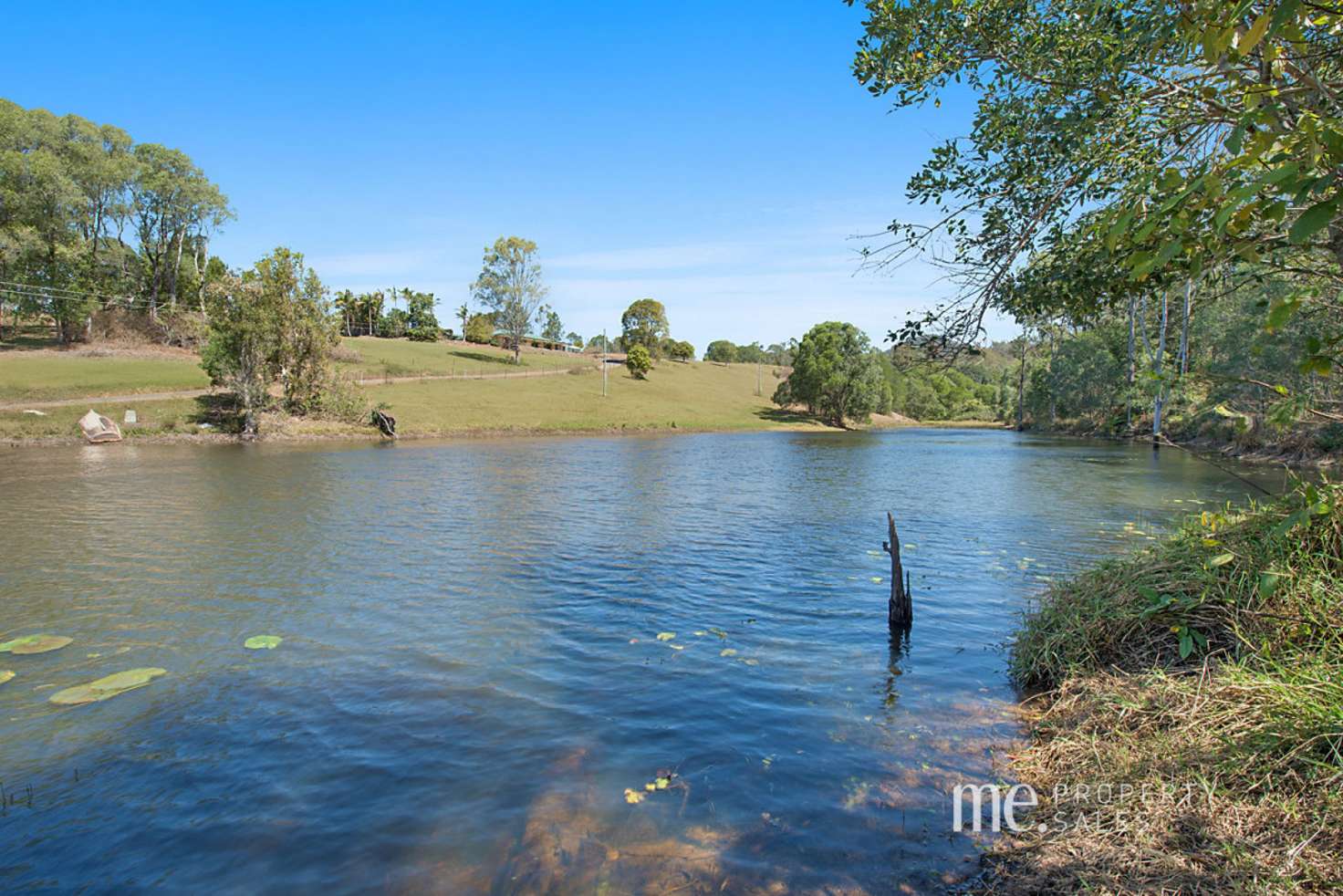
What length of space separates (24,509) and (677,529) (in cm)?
2196

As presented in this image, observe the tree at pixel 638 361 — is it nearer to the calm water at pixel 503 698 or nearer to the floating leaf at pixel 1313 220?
the calm water at pixel 503 698

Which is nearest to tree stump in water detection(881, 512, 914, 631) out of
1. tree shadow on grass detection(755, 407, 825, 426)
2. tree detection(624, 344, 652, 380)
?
tree shadow on grass detection(755, 407, 825, 426)

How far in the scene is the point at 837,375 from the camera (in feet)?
311

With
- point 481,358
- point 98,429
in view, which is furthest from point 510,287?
point 98,429

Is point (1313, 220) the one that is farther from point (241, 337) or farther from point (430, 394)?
point (430, 394)

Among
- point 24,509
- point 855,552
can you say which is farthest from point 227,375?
point 855,552

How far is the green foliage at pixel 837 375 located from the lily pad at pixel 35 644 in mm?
89547

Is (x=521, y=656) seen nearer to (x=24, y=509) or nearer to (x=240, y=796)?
(x=240, y=796)

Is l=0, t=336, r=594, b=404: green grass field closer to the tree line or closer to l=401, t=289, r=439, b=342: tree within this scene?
the tree line

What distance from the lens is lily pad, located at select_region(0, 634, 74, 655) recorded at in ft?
36.7

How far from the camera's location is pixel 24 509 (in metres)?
23.7

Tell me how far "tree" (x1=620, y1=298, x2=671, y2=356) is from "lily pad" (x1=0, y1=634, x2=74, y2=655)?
134456mm

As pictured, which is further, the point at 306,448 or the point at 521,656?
the point at 306,448

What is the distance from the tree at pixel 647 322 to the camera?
14612 centimetres
